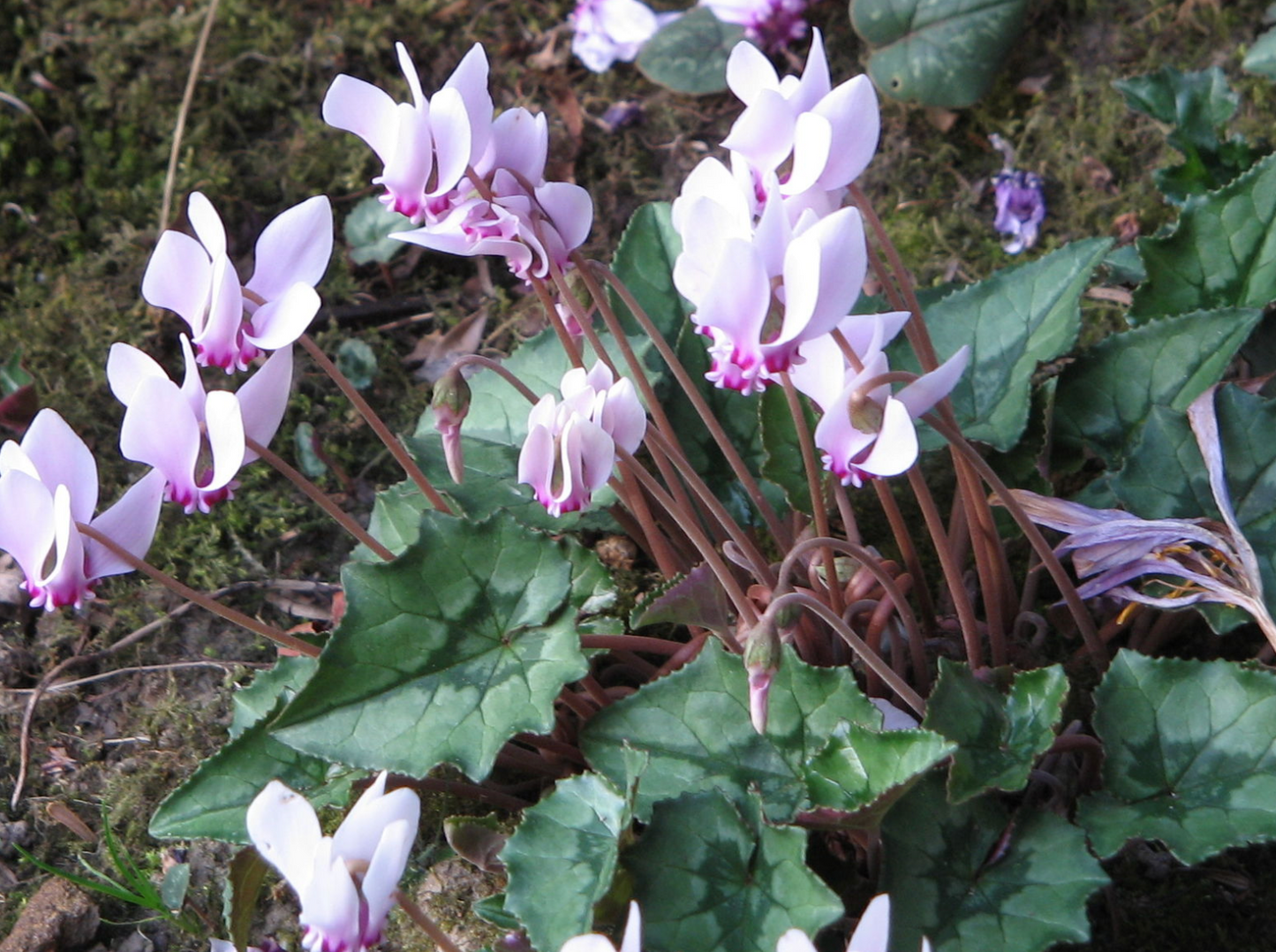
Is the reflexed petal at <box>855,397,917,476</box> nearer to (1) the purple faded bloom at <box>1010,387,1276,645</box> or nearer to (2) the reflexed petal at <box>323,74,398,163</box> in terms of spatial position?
(1) the purple faded bloom at <box>1010,387,1276,645</box>

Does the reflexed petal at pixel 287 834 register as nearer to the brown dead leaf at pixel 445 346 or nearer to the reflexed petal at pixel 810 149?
the reflexed petal at pixel 810 149

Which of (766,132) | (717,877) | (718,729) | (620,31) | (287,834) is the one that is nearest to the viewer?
(287,834)

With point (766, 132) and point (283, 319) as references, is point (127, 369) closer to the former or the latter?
point (283, 319)

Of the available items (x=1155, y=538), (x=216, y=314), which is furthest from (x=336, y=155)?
(x=1155, y=538)

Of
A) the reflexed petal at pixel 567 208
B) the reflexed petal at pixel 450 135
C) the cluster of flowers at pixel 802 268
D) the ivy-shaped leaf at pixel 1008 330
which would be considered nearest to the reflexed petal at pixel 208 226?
the reflexed petal at pixel 450 135

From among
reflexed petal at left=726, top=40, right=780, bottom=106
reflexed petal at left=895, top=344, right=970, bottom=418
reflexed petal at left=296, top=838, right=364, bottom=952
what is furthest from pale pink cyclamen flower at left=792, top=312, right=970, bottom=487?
reflexed petal at left=296, top=838, right=364, bottom=952

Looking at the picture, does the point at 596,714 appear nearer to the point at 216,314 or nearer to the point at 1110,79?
the point at 216,314

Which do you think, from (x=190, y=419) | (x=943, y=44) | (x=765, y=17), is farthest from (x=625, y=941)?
(x=765, y=17)
